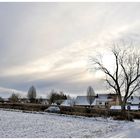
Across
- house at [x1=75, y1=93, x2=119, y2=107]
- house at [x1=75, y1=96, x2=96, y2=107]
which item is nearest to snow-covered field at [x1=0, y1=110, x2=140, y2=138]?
house at [x1=75, y1=93, x2=119, y2=107]

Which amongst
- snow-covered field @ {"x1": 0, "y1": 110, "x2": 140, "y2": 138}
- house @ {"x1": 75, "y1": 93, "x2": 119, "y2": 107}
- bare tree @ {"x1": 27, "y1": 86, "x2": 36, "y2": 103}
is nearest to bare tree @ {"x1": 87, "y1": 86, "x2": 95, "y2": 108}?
house @ {"x1": 75, "y1": 93, "x2": 119, "y2": 107}

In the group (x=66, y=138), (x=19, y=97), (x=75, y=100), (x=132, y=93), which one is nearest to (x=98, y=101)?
(x=75, y=100)

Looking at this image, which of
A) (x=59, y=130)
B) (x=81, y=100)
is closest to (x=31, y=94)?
(x=81, y=100)

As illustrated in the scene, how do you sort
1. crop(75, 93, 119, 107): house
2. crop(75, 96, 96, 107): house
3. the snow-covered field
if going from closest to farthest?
the snow-covered field → crop(75, 93, 119, 107): house → crop(75, 96, 96, 107): house

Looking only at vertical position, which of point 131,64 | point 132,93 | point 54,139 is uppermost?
point 131,64

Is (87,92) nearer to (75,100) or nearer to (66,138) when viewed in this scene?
(75,100)

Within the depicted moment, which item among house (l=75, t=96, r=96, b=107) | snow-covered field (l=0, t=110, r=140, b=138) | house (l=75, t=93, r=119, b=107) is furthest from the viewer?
house (l=75, t=96, r=96, b=107)

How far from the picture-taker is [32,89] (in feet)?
534

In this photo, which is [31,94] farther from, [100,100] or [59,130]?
[59,130]

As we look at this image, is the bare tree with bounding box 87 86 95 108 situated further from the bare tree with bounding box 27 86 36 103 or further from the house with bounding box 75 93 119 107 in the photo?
the bare tree with bounding box 27 86 36 103

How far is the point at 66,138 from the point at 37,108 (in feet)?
143

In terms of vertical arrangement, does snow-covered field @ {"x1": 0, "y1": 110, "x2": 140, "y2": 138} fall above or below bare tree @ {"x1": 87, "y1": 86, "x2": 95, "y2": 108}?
below

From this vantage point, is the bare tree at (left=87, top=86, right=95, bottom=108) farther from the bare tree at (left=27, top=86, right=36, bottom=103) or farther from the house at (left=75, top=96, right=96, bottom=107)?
the bare tree at (left=27, top=86, right=36, bottom=103)

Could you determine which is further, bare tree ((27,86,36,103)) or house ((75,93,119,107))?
bare tree ((27,86,36,103))
